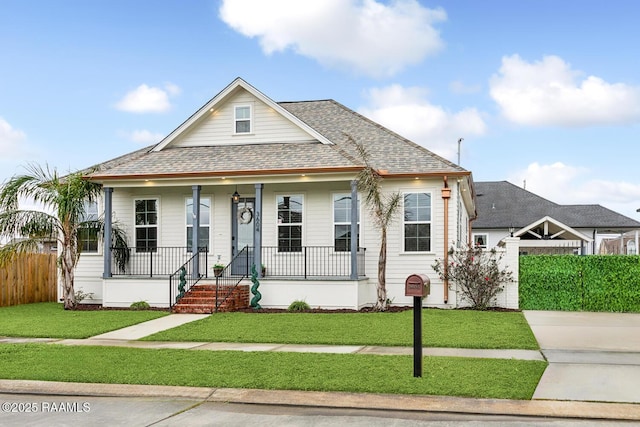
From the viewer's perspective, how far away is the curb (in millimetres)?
6848

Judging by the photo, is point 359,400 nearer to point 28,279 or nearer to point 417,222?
point 417,222

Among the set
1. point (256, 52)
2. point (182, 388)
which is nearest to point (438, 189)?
point (256, 52)

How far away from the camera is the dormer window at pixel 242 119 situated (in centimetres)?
2025

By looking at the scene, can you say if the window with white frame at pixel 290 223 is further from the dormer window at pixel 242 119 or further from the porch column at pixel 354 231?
the dormer window at pixel 242 119

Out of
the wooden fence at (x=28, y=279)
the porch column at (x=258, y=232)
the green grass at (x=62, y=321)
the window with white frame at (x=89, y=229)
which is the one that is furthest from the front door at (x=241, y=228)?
the wooden fence at (x=28, y=279)

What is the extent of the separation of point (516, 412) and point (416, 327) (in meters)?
1.80

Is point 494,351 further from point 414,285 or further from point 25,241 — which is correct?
point 25,241

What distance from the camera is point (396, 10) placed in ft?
54.5

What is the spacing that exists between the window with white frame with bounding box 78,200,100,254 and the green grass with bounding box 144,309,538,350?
5.88 meters

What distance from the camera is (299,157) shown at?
18.5m

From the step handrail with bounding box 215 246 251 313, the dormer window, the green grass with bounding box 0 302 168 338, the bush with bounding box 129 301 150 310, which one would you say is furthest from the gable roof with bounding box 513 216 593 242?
the green grass with bounding box 0 302 168 338

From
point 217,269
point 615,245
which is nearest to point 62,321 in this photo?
point 217,269

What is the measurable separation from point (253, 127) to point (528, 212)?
75.0 feet

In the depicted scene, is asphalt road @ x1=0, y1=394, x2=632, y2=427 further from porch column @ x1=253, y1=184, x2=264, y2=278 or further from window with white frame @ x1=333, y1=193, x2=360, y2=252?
window with white frame @ x1=333, y1=193, x2=360, y2=252
